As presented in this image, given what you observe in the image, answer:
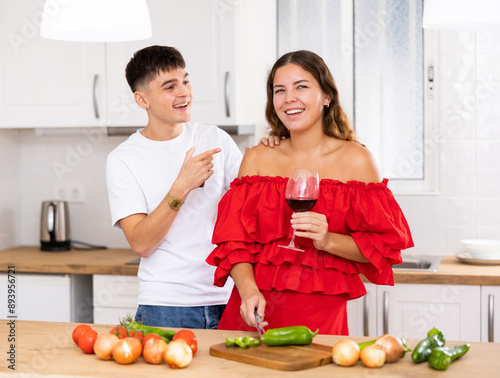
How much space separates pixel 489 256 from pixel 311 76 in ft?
4.90

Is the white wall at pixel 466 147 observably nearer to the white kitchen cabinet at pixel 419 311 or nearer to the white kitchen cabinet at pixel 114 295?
the white kitchen cabinet at pixel 419 311

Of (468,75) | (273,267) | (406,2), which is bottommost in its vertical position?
(273,267)

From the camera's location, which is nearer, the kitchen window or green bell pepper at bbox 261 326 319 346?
green bell pepper at bbox 261 326 319 346

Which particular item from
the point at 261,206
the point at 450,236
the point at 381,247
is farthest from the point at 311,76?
the point at 450,236

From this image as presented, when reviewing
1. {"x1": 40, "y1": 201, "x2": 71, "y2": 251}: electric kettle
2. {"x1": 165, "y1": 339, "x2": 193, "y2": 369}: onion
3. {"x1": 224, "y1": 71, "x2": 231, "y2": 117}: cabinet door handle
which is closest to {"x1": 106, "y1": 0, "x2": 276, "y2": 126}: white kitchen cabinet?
{"x1": 224, "y1": 71, "x2": 231, "y2": 117}: cabinet door handle

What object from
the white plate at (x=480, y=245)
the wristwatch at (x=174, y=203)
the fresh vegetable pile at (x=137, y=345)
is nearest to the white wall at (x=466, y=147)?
the white plate at (x=480, y=245)

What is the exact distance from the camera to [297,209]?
1.78m

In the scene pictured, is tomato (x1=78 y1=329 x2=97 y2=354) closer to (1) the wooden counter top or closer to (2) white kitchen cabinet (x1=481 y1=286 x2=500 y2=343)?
(1) the wooden counter top

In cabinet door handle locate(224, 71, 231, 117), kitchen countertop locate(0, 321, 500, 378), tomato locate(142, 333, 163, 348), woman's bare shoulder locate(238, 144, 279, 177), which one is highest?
cabinet door handle locate(224, 71, 231, 117)

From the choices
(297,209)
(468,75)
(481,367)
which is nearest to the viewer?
(481,367)

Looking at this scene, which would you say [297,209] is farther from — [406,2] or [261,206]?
[406,2]

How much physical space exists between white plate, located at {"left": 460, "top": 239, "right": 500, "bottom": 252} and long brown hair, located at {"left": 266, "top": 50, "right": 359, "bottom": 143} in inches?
48.4

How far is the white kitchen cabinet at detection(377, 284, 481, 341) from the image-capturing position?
9.30ft

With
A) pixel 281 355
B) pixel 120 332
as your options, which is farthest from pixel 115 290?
pixel 281 355
